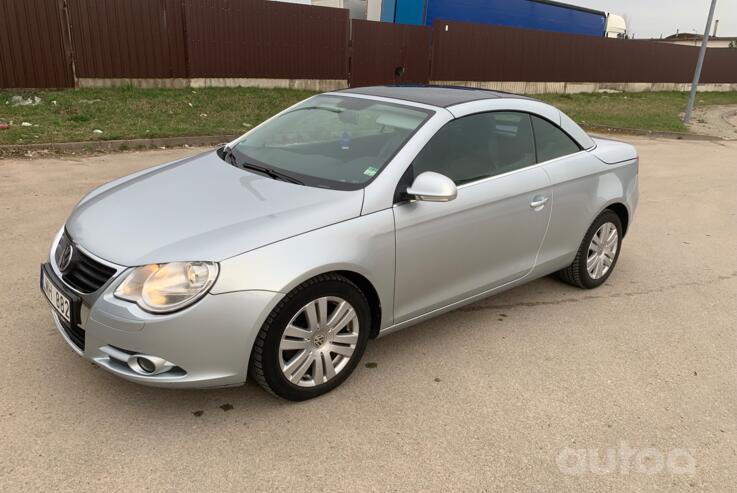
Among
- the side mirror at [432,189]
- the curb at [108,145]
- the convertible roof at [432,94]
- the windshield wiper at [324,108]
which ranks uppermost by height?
the convertible roof at [432,94]

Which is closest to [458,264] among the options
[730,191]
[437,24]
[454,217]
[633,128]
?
[454,217]

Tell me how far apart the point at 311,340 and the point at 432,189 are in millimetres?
975

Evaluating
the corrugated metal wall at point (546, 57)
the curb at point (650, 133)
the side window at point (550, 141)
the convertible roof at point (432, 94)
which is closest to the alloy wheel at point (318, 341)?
the convertible roof at point (432, 94)

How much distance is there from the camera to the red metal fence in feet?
39.4

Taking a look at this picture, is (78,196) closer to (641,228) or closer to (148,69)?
(641,228)

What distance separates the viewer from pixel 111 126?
10.3m

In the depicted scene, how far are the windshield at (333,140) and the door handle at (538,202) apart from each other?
0.91 meters

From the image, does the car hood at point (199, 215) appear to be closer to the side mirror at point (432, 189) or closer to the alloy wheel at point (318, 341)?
the side mirror at point (432, 189)

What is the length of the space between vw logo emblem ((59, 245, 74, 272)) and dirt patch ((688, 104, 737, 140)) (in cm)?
1714

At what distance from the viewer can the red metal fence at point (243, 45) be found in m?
12.0

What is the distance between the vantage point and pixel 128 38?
13.1 metres

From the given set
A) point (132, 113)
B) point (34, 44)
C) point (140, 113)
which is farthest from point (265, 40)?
point (34, 44)

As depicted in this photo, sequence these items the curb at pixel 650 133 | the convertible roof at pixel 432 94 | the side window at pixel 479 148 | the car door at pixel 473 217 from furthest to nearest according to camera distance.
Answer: the curb at pixel 650 133, the convertible roof at pixel 432 94, the side window at pixel 479 148, the car door at pixel 473 217

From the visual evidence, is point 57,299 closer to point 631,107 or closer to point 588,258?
point 588,258
